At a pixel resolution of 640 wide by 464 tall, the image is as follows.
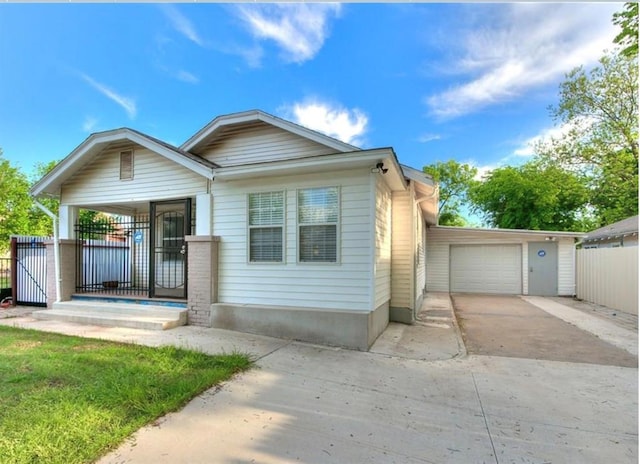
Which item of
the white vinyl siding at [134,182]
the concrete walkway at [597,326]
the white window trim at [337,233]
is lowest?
the concrete walkway at [597,326]

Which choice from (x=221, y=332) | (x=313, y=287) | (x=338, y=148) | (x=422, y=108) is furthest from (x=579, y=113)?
(x=221, y=332)

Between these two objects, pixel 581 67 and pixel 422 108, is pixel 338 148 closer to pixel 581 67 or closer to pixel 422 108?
pixel 422 108

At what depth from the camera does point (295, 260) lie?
6.35 m

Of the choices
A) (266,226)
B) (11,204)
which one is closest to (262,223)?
(266,226)

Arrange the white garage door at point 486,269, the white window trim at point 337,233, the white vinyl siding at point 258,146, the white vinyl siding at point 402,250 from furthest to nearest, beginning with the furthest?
the white garage door at point 486,269 < the white vinyl siding at point 402,250 < the white vinyl siding at point 258,146 < the white window trim at point 337,233

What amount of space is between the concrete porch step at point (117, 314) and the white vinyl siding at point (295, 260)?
109 cm

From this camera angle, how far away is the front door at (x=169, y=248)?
7.57 meters

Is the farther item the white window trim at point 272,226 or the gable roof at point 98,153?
the gable roof at point 98,153

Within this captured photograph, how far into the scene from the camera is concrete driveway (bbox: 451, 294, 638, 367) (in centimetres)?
557

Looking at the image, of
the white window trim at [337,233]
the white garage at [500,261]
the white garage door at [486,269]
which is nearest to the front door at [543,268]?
the white garage at [500,261]

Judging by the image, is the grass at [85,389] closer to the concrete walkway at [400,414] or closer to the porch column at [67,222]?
the concrete walkway at [400,414]

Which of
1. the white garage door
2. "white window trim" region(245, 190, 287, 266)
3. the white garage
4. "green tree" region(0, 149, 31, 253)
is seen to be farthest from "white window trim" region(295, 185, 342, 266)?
"green tree" region(0, 149, 31, 253)

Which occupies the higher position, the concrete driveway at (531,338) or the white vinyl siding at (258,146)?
the white vinyl siding at (258,146)

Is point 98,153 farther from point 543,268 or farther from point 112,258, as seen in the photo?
point 543,268
